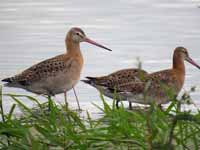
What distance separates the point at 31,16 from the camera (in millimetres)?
17000

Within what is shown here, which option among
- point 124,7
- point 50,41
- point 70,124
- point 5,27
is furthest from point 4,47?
point 70,124

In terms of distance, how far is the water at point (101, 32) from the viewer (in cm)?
1251

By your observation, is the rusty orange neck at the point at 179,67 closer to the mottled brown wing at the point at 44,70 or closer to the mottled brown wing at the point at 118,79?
the mottled brown wing at the point at 118,79

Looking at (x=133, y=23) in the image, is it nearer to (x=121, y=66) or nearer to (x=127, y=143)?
(x=121, y=66)

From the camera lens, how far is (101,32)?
49.5 ft

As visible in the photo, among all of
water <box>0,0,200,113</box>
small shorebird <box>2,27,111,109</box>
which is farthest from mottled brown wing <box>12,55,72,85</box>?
water <box>0,0,200,113</box>

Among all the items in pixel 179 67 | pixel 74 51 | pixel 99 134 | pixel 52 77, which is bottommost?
pixel 52 77

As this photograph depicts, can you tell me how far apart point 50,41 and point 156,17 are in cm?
259

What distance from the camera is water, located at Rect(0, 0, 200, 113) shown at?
12508 millimetres

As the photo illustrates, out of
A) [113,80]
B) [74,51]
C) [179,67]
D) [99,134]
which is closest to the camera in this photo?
[99,134]

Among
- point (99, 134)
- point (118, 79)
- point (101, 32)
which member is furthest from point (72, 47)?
point (99, 134)

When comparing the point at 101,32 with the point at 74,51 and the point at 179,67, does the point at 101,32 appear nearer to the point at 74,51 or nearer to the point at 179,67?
the point at 74,51

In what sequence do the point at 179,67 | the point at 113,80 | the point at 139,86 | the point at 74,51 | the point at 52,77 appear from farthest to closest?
the point at 74,51, the point at 52,77, the point at 179,67, the point at 113,80, the point at 139,86

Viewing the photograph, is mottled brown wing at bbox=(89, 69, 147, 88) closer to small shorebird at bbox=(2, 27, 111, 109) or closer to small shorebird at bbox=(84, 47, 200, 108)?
small shorebird at bbox=(84, 47, 200, 108)
